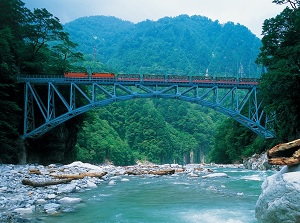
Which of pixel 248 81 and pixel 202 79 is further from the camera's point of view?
pixel 248 81

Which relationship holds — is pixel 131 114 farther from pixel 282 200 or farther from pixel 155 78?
pixel 282 200

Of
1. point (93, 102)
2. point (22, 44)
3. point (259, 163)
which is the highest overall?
point (22, 44)

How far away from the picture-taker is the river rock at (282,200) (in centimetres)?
512

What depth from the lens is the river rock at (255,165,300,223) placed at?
512 centimetres

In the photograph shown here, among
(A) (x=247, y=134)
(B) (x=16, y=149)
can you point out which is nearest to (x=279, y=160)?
(B) (x=16, y=149)

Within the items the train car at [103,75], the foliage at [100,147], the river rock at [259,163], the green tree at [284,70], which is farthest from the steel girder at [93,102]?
the foliage at [100,147]

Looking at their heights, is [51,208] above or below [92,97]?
below

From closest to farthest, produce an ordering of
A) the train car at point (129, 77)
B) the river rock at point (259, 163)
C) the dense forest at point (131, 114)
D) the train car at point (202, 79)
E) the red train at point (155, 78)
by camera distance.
→ the dense forest at point (131, 114) → the river rock at point (259, 163) → the red train at point (155, 78) → the train car at point (129, 77) → the train car at point (202, 79)

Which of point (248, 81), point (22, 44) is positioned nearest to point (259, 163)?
point (248, 81)

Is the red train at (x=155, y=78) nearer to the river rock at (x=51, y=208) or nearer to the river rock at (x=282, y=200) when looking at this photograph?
the river rock at (x=51, y=208)

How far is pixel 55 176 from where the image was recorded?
48.8 ft

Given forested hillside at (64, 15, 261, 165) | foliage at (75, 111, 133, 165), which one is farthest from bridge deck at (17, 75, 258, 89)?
foliage at (75, 111, 133, 165)

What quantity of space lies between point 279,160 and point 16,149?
22.2 meters

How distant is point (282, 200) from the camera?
5.30m
